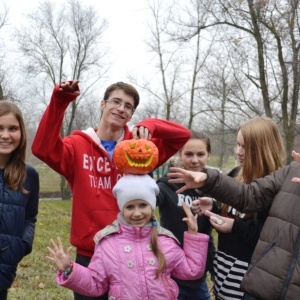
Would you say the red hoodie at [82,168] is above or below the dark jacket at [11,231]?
above

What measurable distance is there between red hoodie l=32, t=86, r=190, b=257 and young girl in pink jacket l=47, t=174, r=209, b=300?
153mm

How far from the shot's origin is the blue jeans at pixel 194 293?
10.4 ft

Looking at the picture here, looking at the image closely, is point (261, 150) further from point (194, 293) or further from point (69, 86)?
point (69, 86)

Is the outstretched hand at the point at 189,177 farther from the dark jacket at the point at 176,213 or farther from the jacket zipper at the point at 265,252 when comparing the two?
the dark jacket at the point at 176,213

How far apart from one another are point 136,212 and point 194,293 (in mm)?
1031

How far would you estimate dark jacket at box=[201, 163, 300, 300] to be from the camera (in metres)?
2.29

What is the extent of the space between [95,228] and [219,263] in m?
0.93

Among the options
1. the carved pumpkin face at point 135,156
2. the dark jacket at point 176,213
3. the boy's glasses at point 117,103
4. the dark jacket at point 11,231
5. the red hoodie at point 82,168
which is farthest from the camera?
the dark jacket at point 176,213

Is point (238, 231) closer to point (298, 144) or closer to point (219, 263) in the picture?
point (219, 263)

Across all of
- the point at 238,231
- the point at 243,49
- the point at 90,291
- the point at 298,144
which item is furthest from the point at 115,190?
the point at 298,144

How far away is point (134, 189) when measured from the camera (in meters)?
2.58

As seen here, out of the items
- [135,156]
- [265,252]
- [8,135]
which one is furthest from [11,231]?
[265,252]

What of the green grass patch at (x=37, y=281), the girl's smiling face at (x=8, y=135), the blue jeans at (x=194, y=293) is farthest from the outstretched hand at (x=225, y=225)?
the green grass patch at (x=37, y=281)

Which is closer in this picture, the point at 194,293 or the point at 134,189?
the point at 134,189
